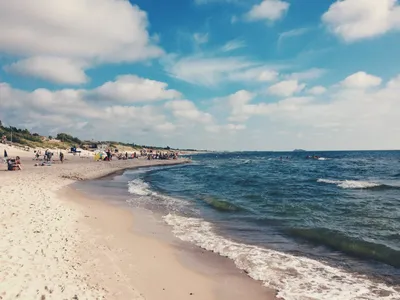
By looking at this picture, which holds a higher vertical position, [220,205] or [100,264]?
[100,264]

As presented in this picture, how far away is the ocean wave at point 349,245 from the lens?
10773 mm

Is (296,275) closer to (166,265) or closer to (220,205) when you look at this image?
(166,265)

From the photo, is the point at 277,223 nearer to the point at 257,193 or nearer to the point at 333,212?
the point at 333,212

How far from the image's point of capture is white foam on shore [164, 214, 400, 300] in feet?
25.6

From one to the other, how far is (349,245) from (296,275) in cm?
442

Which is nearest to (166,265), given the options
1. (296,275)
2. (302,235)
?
(296,275)

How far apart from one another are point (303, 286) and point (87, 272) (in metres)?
5.91

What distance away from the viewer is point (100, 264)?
8844 millimetres

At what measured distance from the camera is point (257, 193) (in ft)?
85.2

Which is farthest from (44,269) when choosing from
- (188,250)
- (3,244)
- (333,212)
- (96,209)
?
(333,212)

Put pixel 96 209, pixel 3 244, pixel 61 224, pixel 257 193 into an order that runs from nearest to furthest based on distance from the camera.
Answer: pixel 3 244, pixel 61 224, pixel 96 209, pixel 257 193

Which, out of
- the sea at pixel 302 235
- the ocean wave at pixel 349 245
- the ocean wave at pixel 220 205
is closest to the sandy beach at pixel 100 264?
the sea at pixel 302 235

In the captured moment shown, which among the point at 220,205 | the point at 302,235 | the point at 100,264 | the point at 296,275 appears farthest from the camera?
the point at 220,205

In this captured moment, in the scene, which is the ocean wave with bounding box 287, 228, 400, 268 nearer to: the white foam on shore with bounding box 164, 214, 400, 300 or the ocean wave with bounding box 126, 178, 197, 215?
the white foam on shore with bounding box 164, 214, 400, 300
